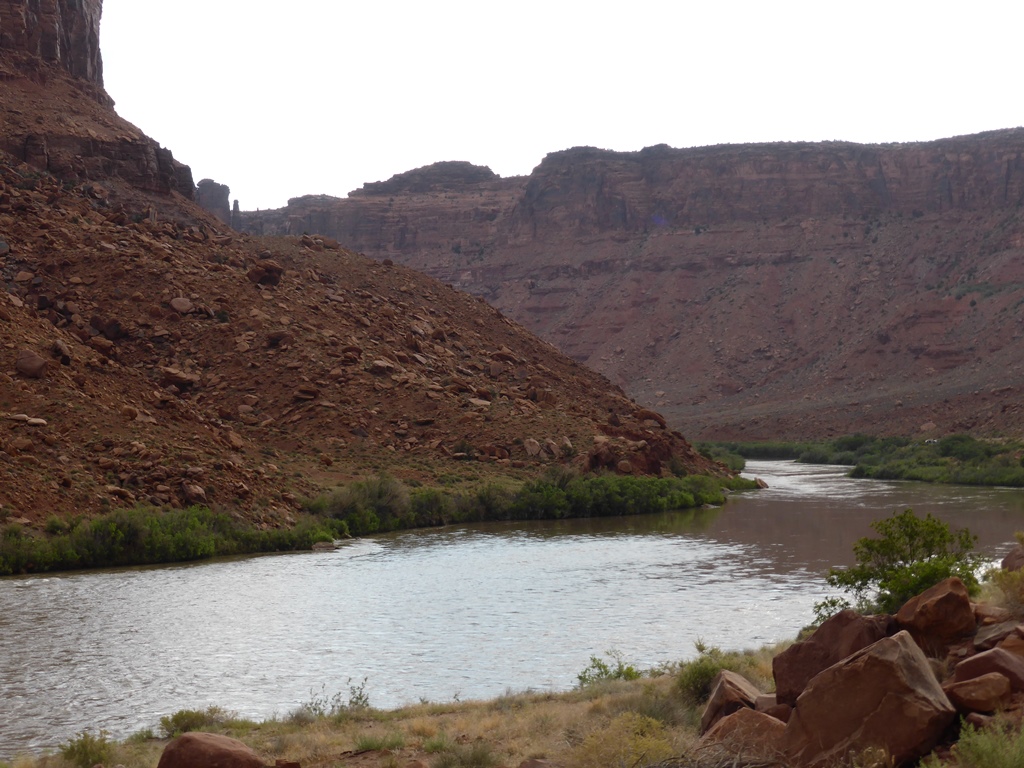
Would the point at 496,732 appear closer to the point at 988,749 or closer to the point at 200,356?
the point at 988,749

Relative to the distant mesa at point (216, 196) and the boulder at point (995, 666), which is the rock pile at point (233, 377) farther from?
the distant mesa at point (216, 196)

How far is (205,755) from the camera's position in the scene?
8.43m

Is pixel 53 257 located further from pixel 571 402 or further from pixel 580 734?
pixel 580 734

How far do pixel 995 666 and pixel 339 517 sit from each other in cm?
2239

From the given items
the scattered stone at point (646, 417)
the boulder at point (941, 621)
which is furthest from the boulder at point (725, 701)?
the scattered stone at point (646, 417)

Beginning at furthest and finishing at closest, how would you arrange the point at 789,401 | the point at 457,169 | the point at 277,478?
the point at 457,169, the point at 789,401, the point at 277,478

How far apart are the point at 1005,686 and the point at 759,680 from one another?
3.77m

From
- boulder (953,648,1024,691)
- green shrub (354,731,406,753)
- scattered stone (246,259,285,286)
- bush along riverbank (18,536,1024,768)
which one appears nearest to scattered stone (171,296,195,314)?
scattered stone (246,259,285,286)

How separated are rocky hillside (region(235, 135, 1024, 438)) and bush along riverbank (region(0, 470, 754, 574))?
34723 mm

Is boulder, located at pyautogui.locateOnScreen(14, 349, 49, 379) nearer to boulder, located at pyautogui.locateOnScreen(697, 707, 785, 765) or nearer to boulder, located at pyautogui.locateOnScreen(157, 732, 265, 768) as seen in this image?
boulder, located at pyautogui.locateOnScreen(157, 732, 265, 768)

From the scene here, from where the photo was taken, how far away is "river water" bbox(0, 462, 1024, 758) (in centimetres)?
1355

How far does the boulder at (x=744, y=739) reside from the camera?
24.6 feet

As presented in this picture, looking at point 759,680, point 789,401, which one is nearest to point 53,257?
A: point 759,680

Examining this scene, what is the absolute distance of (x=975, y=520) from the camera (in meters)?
30.6
